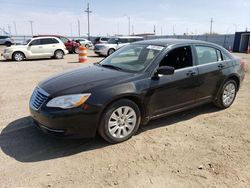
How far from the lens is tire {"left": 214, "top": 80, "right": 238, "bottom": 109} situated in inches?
211

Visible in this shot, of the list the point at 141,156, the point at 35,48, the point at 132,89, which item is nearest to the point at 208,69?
the point at 132,89

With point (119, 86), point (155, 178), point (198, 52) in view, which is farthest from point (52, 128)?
point (198, 52)

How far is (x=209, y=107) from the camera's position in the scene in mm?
5703

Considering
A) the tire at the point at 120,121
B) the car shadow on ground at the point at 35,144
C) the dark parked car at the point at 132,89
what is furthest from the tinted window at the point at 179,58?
the car shadow on ground at the point at 35,144

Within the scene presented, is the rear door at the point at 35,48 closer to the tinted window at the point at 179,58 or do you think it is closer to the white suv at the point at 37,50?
the white suv at the point at 37,50

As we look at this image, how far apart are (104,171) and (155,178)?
0.66 meters

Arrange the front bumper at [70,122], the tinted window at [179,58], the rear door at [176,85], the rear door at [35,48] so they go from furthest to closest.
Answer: the rear door at [35,48] → the tinted window at [179,58] → the rear door at [176,85] → the front bumper at [70,122]

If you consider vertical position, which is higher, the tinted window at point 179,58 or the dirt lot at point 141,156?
the tinted window at point 179,58

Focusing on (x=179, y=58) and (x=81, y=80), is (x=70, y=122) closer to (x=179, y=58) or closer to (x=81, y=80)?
(x=81, y=80)

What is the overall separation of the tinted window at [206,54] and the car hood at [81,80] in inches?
66.8

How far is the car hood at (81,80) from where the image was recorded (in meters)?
3.67

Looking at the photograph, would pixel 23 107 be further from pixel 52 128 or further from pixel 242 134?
pixel 242 134

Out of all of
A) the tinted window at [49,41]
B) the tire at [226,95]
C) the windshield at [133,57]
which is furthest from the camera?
the tinted window at [49,41]

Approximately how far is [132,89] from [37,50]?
14019 millimetres
